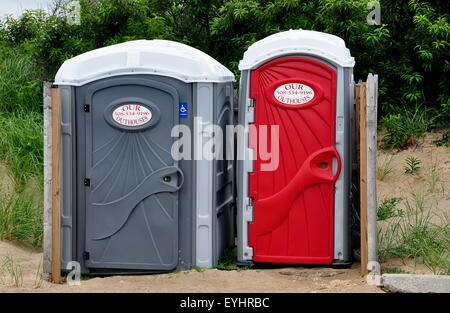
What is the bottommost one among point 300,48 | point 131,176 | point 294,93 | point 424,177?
point 424,177

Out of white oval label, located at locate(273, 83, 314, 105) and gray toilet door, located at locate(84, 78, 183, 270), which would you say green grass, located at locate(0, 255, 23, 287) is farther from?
white oval label, located at locate(273, 83, 314, 105)

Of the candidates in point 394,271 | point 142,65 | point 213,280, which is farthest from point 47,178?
point 394,271

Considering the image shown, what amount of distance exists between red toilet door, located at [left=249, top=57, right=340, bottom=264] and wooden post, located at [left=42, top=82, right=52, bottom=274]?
171 cm

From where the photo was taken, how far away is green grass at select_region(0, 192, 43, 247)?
288 inches

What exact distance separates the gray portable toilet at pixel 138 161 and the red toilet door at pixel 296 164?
1.31 feet

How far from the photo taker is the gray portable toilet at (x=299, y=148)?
20.4ft

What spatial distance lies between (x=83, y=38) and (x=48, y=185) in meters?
5.42

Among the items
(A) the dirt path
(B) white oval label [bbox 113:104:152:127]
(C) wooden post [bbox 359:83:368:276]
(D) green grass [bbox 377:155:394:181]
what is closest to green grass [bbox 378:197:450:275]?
(A) the dirt path

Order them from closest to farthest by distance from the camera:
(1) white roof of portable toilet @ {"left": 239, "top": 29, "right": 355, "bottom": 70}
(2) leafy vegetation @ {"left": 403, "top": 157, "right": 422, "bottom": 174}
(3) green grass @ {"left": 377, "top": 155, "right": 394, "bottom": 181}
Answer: (1) white roof of portable toilet @ {"left": 239, "top": 29, "right": 355, "bottom": 70}, (2) leafy vegetation @ {"left": 403, "top": 157, "right": 422, "bottom": 174}, (3) green grass @ {"left": 377, "top": 155, "right": 394, "bottom": 181}

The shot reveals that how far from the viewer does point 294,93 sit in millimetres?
6238

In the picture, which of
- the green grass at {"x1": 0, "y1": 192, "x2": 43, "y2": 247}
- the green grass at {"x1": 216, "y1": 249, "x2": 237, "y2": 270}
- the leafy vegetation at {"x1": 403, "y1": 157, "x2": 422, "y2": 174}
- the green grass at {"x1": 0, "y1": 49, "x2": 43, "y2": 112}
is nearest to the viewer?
the green grass at {"x1": 216, "y1": 249, "x2": 237, "y2": 270}

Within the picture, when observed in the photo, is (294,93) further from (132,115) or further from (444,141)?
(444,141)

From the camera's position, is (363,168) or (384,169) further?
(384,169)

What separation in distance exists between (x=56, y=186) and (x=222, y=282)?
1.60 meters
